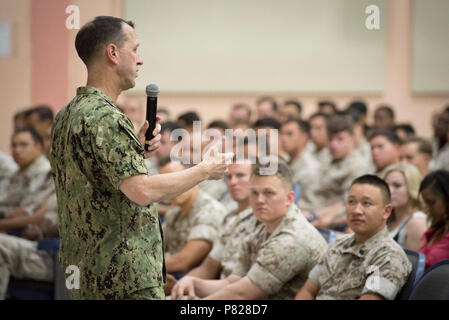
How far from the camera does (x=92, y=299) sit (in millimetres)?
1839

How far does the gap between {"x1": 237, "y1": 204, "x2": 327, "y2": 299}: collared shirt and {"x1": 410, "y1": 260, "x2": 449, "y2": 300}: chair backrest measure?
0.57 meters

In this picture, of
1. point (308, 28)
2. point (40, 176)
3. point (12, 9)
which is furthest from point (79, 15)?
point (308, 28)

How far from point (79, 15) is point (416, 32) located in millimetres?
6227

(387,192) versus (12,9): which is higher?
(12,9)

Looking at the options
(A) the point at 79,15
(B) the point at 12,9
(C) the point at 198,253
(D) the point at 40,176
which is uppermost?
(B) the point at 12,9

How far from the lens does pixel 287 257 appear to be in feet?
9.16

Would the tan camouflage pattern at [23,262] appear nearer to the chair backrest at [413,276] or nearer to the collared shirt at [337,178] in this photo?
the chair backrest at [413,276]

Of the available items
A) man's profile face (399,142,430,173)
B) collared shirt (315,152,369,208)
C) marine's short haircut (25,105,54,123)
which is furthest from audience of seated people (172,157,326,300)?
marine's short haircut (25,105,54,123)

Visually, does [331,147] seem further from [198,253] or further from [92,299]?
[92,299]

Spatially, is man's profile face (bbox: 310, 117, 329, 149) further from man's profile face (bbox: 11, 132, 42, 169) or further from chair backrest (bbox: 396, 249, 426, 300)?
chair backrest (bbox: 396, 249, 426, 300)

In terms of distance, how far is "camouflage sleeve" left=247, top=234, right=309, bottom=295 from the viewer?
9.11ft

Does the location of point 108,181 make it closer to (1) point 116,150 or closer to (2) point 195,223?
(1) point 116,150

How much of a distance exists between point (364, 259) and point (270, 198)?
0.51 metres

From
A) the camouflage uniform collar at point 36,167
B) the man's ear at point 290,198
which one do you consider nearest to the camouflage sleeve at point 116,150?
the man's ear at point 290,198
